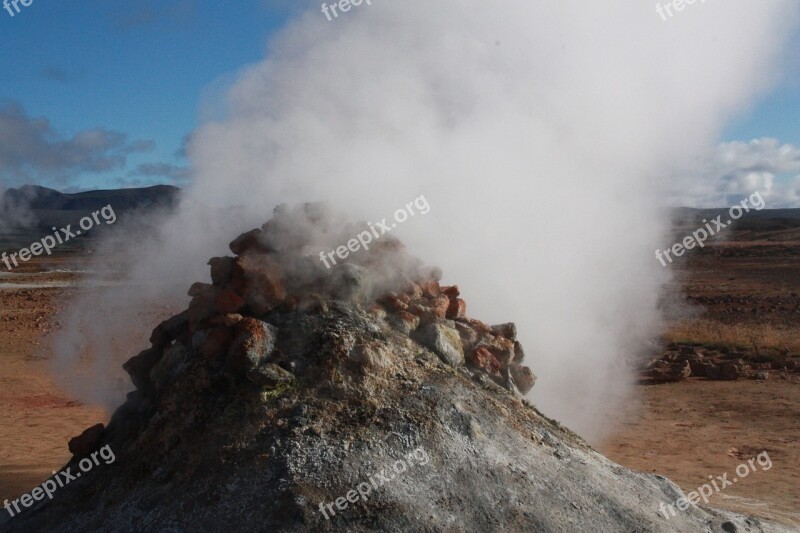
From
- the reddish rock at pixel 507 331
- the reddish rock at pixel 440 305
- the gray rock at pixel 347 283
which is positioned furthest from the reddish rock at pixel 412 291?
the reddish rock at pixel 507 331

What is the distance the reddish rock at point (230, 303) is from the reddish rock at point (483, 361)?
Answer: 4.97 ft

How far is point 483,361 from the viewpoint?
15.4 ft

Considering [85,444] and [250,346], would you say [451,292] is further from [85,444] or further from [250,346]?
[85,444]

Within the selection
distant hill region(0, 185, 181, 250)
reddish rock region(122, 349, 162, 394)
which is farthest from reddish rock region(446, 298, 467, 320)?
distant hill region(0, 185, 181, 250)

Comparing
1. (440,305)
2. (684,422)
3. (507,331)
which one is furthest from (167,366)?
(684,422)

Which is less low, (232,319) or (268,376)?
(232,319)

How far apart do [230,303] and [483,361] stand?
1.65 metres

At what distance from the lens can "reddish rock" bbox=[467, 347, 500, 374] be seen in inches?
185

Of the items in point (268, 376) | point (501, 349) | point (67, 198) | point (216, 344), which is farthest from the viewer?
point (67, 198)

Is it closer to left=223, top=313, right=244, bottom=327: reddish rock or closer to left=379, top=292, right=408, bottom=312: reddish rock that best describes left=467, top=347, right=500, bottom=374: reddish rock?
left=379, top=292, right=408, bottom=312: reddish rock

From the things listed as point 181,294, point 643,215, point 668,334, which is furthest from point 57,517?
point 668,334

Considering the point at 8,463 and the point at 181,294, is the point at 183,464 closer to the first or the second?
the point at 181,294

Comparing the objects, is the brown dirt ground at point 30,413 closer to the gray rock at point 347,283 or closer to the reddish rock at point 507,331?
the gray rock at point 347,283

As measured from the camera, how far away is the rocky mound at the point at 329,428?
3.42 metres
